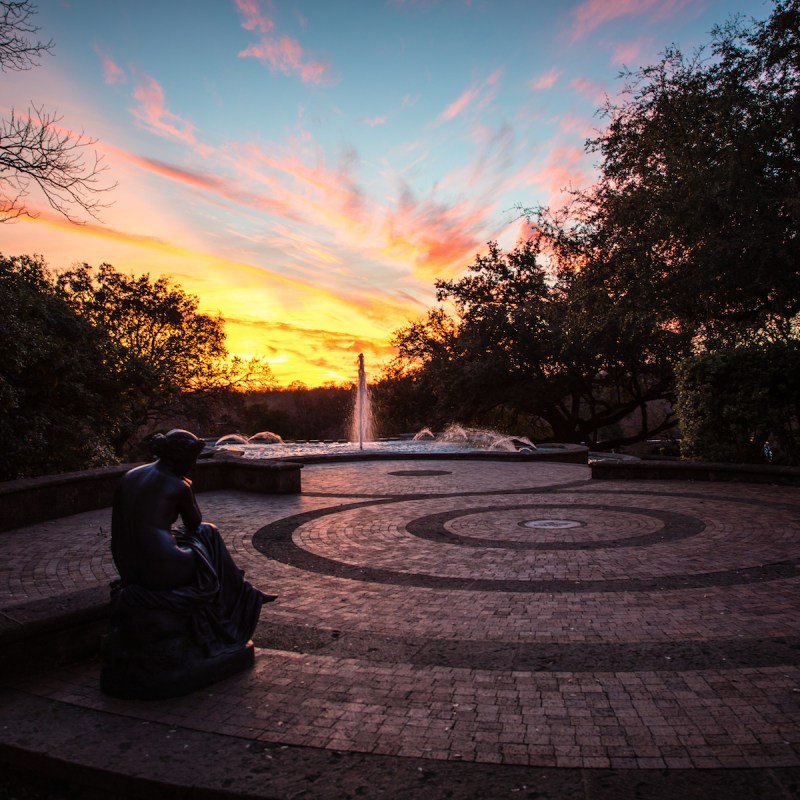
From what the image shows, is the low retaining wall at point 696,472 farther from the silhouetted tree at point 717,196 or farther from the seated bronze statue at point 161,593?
the seated bronze statue at point 161,593

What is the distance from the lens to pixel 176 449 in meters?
3.83

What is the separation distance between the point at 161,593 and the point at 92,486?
7.79 m

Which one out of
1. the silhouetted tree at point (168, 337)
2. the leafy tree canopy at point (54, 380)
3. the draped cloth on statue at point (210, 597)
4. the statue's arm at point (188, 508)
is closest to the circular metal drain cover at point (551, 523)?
the draped cloth on statue at point (210, 597)

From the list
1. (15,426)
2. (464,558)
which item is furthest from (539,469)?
(15,426)

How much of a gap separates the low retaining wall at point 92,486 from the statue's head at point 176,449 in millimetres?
6238

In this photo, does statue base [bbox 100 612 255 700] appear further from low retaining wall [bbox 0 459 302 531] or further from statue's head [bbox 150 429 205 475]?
low retaining wall [bbox 0 459 302 531]

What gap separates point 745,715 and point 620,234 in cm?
1353

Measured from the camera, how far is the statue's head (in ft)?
12.5

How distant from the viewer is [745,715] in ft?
11.0

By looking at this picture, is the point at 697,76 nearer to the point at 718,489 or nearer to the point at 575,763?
the point at 718,489

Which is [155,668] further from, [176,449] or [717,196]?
[717,196]

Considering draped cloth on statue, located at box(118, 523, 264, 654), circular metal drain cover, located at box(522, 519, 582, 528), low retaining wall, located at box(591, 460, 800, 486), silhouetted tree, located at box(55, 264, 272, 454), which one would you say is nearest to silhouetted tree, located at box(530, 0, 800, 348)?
low retaining wall, located at box(591, 460, 800, 486)

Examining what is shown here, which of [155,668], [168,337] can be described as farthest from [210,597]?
[168,337]

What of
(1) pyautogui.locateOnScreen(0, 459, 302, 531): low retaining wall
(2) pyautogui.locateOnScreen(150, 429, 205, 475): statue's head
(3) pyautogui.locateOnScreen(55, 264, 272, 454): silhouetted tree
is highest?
(3) pyautogui.locateOnScreen(55, 264, 272, 454): silhouetted tree
